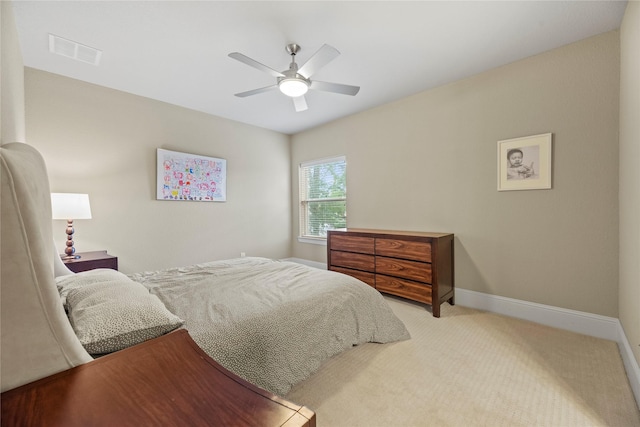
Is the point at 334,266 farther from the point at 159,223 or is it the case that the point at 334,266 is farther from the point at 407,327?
the point at 159,223

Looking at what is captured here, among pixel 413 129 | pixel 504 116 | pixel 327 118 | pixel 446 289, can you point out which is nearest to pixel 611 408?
pixel 446 289

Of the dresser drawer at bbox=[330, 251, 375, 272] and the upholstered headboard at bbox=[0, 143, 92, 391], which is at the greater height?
the upholstered headboard at bbox=[0, 143, 92, 391]

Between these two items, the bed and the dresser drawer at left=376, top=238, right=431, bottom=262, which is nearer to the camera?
the bed

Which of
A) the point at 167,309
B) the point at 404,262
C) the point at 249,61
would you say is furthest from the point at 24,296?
→ the point at 404,262

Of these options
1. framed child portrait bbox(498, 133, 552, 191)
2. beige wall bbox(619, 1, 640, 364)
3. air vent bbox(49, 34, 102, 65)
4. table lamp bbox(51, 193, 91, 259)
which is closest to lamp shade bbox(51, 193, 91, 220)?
table lamp bbox(51, 193, 91, 259)

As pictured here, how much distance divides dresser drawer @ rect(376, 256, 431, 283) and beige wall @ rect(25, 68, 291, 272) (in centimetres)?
229

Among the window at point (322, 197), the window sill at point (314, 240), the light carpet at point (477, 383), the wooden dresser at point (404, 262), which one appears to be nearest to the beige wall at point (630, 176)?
the light carpet at point (477, 383)

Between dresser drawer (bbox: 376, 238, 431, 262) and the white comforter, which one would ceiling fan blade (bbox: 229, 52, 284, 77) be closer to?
the white comforter

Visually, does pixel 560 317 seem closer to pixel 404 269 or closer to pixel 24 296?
pixel 404 269

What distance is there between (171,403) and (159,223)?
3.39 meters

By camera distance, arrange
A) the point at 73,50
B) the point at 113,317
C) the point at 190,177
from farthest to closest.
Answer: the point at 190,177 → the point at 73,50 → the point at 113,317

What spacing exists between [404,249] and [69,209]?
3.36 metres

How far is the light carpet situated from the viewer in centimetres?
144

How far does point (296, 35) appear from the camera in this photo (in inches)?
88.1
